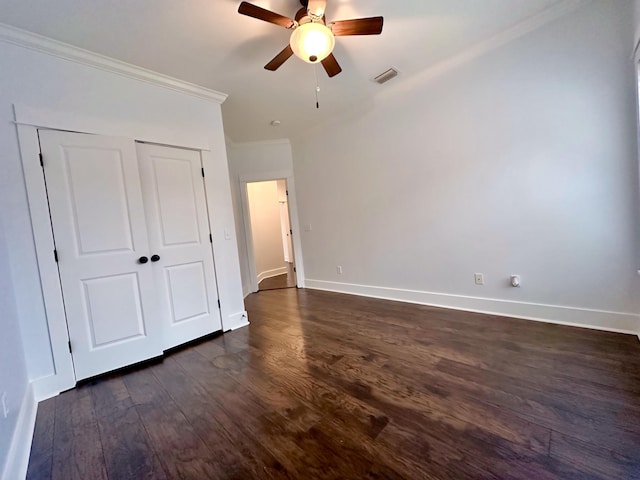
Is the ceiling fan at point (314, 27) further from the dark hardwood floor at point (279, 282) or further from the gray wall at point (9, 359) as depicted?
the dark hardwood floor at point (279, 282)

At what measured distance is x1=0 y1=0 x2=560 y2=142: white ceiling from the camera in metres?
1.81

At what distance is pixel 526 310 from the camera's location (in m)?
2.64

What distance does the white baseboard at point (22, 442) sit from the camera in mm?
1242

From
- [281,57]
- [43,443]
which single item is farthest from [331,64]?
[43,443]

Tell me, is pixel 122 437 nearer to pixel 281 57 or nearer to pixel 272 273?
pixel 281 57

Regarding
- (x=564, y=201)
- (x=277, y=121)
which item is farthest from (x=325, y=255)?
(x=564, y=201)

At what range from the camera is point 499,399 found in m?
1.57

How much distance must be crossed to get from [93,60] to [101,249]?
5.09 feet

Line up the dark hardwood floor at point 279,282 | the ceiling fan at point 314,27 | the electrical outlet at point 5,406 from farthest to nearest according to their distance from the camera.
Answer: the dark hardwood floor at point 279,282, the ceiling fan at point 314,27, the electrical outlet at point 5,406

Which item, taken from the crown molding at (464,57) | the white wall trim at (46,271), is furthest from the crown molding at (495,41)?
the white wall trim at (46,271)

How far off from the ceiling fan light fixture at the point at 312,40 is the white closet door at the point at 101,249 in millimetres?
1699

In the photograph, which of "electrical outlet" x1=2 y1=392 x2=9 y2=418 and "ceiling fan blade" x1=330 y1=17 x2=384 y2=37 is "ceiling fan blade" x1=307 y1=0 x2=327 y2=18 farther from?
"electrical outlet" x1=2 y1=392 x2=9 y2=418

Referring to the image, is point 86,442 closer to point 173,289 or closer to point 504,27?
point 173,289

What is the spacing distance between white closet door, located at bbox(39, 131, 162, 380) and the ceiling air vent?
8.65ft
